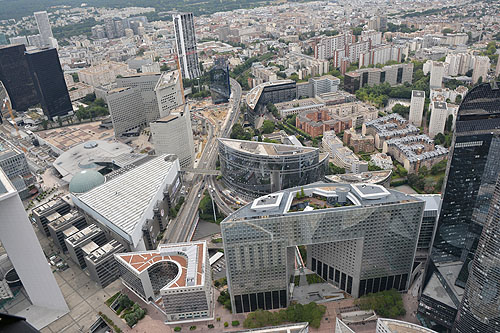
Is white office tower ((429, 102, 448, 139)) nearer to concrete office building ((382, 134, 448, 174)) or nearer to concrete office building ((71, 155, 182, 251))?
concrete office building ((382, 134, 448, 174))

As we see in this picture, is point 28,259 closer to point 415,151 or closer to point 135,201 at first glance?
point 135,201

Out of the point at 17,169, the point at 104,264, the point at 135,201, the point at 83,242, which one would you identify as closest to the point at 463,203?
the point at 135,201

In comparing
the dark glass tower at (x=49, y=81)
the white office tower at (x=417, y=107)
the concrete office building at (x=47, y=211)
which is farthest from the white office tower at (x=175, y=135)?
the white office tower at (x=417, y=107)

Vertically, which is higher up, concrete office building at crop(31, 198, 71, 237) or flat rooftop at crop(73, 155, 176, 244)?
flat rooftop at crop(73, 155, 176, 244)

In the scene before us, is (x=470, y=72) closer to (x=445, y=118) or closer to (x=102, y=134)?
(x=445, y=118)

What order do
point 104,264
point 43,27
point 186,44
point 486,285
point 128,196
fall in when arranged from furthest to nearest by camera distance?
1. point 43,27
2. point 186,44
3. point 128,196
4. point 104,264
5. point 486,285

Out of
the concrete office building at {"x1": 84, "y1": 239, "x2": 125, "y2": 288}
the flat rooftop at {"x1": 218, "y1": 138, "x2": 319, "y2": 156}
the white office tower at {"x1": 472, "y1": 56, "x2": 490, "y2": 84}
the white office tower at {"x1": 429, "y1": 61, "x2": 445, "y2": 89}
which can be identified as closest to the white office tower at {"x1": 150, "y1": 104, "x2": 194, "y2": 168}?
the flat rooftop at {"x1": 218, "y1": 138, "x2": 319, "y2": 156}
